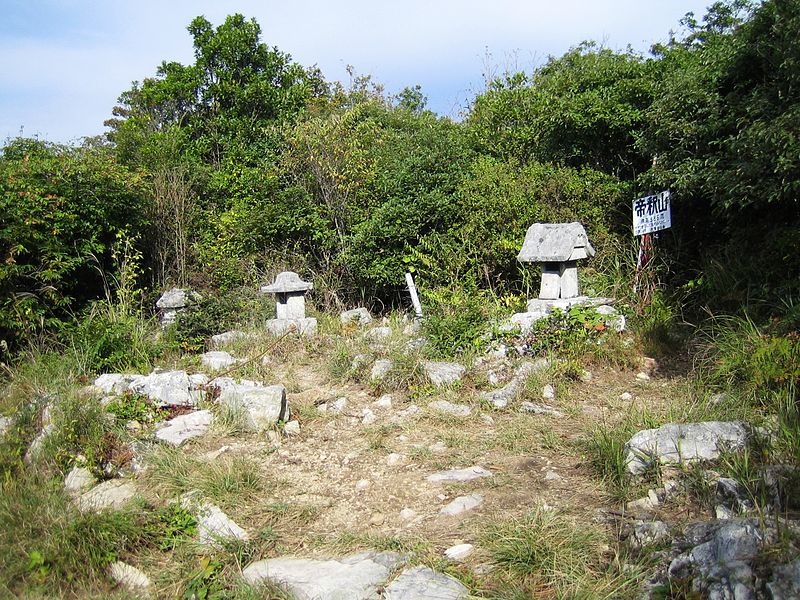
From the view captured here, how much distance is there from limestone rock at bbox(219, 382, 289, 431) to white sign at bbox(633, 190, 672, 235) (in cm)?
460

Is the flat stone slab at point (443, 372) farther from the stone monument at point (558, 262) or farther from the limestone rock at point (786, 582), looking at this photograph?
the limestone rock at point (786, 582)

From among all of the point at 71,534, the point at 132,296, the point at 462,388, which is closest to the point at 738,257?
the point at 462,388

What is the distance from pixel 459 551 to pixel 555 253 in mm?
4096

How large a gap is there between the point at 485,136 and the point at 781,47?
4.55 metres

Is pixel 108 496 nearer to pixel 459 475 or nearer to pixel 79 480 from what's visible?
pixel 79 480

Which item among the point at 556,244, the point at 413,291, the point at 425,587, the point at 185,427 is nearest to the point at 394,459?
the point at 425,587

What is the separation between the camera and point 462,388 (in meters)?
5.70

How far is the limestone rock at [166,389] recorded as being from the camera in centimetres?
535

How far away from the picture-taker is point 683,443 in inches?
150

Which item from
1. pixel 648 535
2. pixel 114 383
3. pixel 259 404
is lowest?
pixel 648 535

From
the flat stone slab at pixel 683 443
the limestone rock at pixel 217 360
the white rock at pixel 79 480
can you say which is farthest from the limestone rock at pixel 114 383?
the flat stone slab at pixel 683 443

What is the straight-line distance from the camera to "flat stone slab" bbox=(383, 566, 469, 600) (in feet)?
9.65

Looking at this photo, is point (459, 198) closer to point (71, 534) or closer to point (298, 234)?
point (298, 234)

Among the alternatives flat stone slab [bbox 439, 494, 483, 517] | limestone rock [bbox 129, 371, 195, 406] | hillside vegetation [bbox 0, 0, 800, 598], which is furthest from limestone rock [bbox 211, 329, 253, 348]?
flat stone slab [bbox 439, 494, 483, 517]
